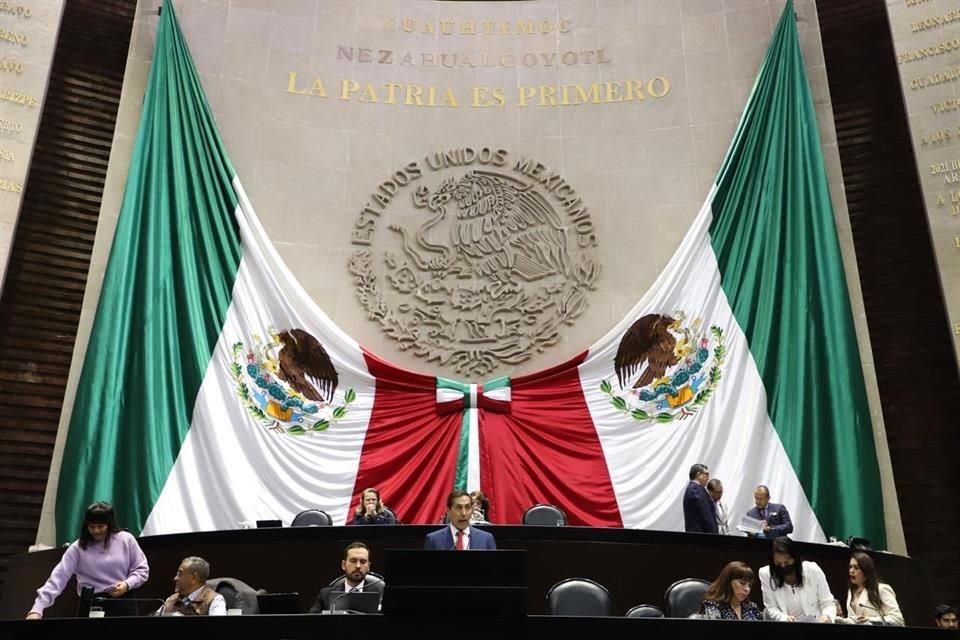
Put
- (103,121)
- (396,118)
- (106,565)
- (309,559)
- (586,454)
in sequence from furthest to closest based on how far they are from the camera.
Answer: (396,118)
(103,121)
(586,454)
(309,559)
(106,565)

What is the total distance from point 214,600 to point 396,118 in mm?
6864

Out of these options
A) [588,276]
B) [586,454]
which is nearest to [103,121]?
[588,276]

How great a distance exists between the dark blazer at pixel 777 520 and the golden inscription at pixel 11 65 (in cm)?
765

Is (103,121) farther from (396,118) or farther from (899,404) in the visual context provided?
(899,404)

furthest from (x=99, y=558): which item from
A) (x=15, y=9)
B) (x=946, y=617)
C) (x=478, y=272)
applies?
(x=15, y=9)

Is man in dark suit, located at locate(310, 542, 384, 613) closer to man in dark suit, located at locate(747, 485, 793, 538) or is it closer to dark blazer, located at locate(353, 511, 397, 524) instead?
dark blazer, located at locate(353, 511, 397, 524)

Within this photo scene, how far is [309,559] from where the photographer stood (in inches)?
242

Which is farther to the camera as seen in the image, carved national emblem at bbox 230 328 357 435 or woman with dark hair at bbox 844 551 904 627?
carved national emblem at bbox 230 328 357 435

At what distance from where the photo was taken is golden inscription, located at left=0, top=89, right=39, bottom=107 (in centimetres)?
898

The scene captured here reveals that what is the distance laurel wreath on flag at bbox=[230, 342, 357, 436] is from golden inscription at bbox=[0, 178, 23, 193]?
7.80 ft

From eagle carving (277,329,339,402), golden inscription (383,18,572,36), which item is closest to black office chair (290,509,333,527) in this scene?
eagle carving (277,329,339,402)

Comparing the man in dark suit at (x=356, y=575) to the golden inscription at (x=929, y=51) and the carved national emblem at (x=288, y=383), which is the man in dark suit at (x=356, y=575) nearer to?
the carved national emblem at (x=288, y=383)

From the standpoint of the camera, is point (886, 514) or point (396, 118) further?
point (396, 118)

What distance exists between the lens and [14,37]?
9.21m
